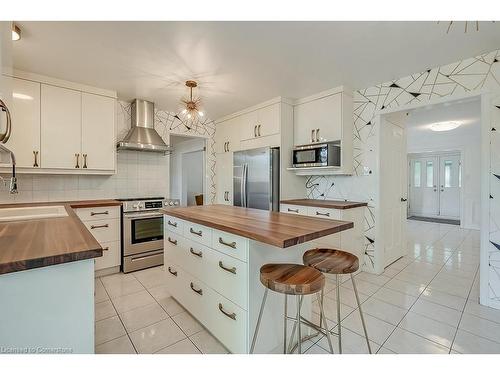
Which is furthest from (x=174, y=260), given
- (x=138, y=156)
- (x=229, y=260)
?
(x=138, y=156)

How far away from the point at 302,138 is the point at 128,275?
9.71 feet

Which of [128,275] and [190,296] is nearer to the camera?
[190,296]

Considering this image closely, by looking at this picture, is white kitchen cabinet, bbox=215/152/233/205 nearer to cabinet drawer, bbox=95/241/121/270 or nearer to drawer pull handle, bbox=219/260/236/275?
cabinet drawer, bbox=95/241/121/270

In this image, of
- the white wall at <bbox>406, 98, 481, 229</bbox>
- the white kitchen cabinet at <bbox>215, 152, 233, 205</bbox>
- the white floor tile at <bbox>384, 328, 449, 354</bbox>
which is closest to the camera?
the white floor tile at <bbox>384, 328, 449, 354</bbox>

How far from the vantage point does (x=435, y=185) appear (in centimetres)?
700

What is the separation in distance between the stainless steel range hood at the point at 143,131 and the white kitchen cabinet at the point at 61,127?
20.0 inches

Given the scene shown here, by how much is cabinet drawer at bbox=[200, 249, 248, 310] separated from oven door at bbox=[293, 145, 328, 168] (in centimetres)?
203

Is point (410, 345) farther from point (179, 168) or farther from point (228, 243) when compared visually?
point (179, 168)

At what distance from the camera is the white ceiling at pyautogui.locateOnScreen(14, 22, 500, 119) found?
6.15 ft

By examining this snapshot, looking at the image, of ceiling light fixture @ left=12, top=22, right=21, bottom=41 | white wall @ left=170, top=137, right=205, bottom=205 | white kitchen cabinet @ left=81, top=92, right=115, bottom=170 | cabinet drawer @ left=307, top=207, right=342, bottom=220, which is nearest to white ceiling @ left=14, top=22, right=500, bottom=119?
ceiling light fixture @ left=12, top=22, right=21, bottom=41

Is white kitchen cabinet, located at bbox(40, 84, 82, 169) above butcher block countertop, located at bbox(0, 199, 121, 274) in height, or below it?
above

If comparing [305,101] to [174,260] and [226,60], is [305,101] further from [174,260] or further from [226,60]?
[174,260]
